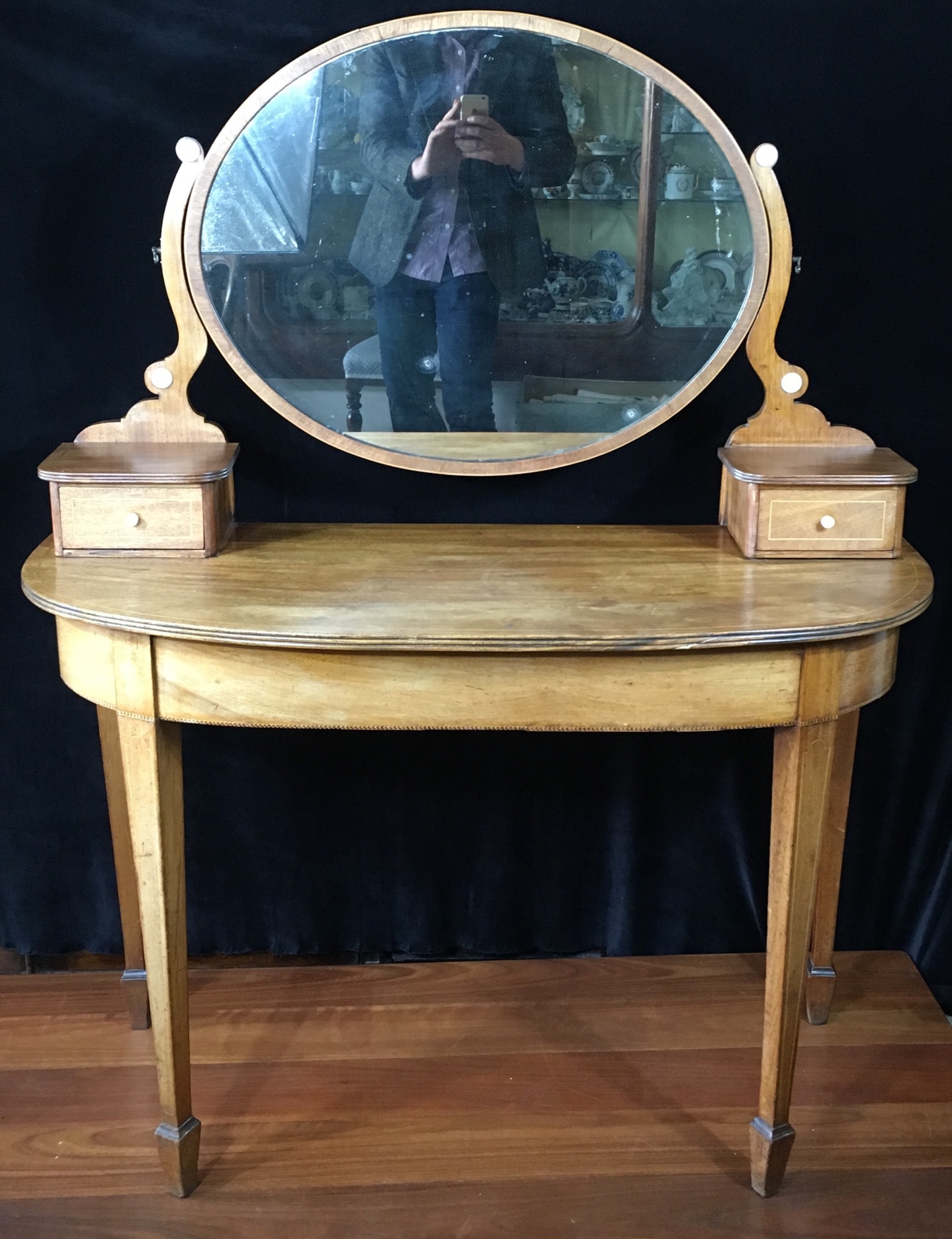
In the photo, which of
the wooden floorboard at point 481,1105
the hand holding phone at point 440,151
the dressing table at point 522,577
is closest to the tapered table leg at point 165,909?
the dressing table at point 522,577

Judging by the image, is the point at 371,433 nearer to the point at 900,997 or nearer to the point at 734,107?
the point at 734,107

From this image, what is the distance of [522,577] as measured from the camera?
178 cm

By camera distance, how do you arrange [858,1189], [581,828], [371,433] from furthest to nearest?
[581,828], [371,433], [858,1189]

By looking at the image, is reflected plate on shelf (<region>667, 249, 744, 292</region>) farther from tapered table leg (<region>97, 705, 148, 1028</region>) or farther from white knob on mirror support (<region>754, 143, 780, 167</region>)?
tapered table leg (<region>97, 705, 148, 1028</region>)

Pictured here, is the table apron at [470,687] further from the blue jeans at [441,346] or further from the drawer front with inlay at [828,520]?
the blue jeans at [441,346]

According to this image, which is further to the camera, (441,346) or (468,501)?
(468,501)

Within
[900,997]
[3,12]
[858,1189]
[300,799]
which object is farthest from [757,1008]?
[3,12]

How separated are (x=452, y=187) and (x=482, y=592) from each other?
2.19 feet

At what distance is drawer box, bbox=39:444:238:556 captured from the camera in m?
1.77

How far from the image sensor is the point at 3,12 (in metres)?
1.97

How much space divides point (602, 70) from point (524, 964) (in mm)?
1581

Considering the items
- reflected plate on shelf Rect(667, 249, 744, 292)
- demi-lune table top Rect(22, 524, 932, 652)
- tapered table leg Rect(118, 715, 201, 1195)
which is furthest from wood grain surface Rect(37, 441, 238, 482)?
reflected plate on shelf Rect(667, 249, 744, 292)

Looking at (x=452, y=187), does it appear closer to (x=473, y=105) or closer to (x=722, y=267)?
(x=473, y=105)

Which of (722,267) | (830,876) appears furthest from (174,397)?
(830,876)
